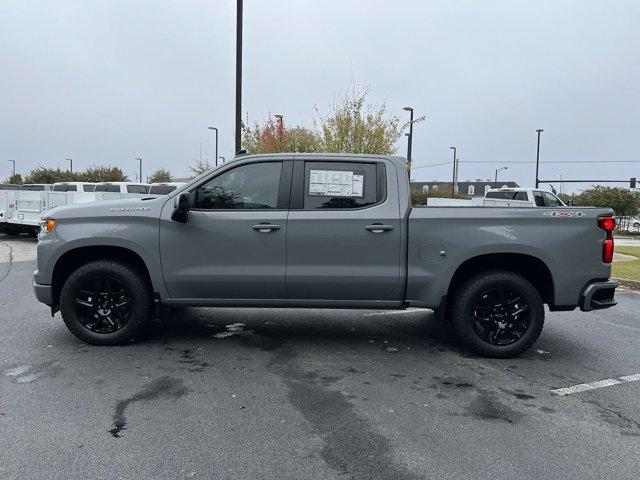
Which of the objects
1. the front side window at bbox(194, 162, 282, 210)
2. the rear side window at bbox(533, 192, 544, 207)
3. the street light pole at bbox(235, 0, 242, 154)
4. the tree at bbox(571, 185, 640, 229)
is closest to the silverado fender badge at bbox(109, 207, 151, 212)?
the front side window at bbox(194, 162, 282, 210)

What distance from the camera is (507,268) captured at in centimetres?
529

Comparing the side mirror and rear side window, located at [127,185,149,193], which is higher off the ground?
rear side window, located at [127,185,149,193]

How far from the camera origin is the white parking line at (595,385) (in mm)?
4383

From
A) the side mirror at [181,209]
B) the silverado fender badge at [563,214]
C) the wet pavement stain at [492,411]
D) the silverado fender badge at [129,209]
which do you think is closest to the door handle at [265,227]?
the side mirror at [181,209]

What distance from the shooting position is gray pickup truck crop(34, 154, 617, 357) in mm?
5000

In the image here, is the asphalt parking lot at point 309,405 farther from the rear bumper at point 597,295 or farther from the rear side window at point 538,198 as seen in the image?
the rear side window at point 538,198

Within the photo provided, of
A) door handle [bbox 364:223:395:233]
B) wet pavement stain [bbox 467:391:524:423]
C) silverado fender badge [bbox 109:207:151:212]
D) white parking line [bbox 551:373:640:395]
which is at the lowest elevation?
wet pavement stain [bbox 467:391:524:423]

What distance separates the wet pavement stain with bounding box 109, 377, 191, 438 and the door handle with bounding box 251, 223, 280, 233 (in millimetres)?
1534

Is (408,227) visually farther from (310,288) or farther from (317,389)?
(317,389)

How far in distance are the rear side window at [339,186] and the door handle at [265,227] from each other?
354mm

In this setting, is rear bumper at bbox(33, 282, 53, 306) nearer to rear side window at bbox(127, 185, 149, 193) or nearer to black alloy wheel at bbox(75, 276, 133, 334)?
black alloy wheel at bbox(75, 276, 133, 334)

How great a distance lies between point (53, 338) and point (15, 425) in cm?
224

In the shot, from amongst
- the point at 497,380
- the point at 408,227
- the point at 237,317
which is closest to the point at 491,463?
the point at 497,380

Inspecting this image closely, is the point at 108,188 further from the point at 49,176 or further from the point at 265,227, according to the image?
the point at 49,176
